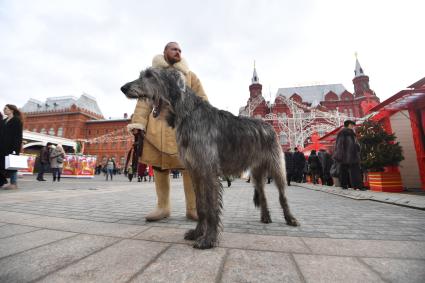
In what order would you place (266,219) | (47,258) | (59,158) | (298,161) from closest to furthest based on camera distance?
(47,258) < (266,219) < (59,158) < (298,161)

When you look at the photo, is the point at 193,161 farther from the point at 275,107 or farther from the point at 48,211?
the point at 275,107

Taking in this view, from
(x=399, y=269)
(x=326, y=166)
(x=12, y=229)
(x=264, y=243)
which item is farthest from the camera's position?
(x=326, y=166)

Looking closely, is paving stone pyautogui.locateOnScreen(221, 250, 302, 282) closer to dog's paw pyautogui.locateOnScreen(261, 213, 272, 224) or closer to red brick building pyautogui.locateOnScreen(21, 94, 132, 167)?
dog's paw pyautogui.locateOnScreen(261, 213, 272, 224)

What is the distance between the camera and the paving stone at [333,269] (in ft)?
4.48

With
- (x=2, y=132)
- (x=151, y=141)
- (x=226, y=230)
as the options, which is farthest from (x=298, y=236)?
(x=2, y=132)

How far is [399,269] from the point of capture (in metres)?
1.49

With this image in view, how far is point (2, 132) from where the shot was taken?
6973 millimetres

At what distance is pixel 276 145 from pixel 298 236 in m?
1.28

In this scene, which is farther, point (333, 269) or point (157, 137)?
point (157, 137)

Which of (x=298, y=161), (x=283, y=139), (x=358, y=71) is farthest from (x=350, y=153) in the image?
(x=358, y=71)

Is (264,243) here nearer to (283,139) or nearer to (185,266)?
(185,266)

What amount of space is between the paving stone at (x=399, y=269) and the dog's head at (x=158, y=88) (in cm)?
219

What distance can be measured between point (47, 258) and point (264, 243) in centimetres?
175

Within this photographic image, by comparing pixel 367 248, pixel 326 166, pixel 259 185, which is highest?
pixel 326 166
